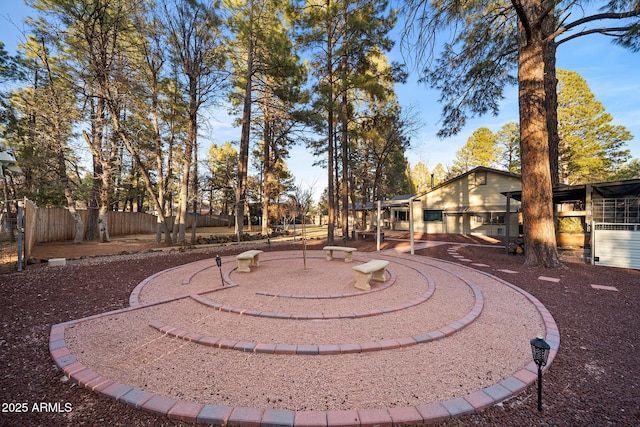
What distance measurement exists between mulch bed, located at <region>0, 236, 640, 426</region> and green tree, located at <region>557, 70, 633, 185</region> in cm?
2063

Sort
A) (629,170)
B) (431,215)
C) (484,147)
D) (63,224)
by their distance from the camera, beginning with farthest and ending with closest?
(484,147)
(629,170)
(431,215)
(63,224)

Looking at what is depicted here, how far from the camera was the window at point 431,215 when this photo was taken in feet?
61.6

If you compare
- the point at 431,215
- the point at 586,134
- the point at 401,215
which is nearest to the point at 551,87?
the point at 431,215

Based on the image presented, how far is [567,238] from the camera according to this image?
9039 millimetres

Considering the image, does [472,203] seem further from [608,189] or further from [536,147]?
[536,147]

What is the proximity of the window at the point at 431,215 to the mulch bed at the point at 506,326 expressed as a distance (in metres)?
13.0

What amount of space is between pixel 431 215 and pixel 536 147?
12.5 metres

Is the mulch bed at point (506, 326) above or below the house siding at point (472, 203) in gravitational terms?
below

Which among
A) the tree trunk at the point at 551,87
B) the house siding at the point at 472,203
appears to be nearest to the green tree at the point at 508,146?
the house siding at the point at 472,203

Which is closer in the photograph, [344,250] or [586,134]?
[344,250]

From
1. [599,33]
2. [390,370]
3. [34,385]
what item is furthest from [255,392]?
[599,33]

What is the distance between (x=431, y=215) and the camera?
1914 centimetres

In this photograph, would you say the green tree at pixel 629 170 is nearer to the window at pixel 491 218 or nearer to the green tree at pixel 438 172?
the window at pixel 491 218

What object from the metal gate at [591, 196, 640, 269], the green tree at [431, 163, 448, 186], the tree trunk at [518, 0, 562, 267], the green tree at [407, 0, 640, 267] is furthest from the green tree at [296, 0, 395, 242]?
the green tree at [431, 163, 448, 186]
